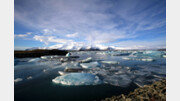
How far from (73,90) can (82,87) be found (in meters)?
0.34

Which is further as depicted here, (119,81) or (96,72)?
(96,72)

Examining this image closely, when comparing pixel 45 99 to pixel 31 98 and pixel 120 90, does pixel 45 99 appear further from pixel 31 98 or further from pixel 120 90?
pixel 120 90

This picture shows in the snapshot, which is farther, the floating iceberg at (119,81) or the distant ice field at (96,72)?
the distant ice field at (96,72)

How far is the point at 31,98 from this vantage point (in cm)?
220

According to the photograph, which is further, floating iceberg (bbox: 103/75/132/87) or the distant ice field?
the distant ice field

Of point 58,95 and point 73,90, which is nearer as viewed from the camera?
point 58,95
